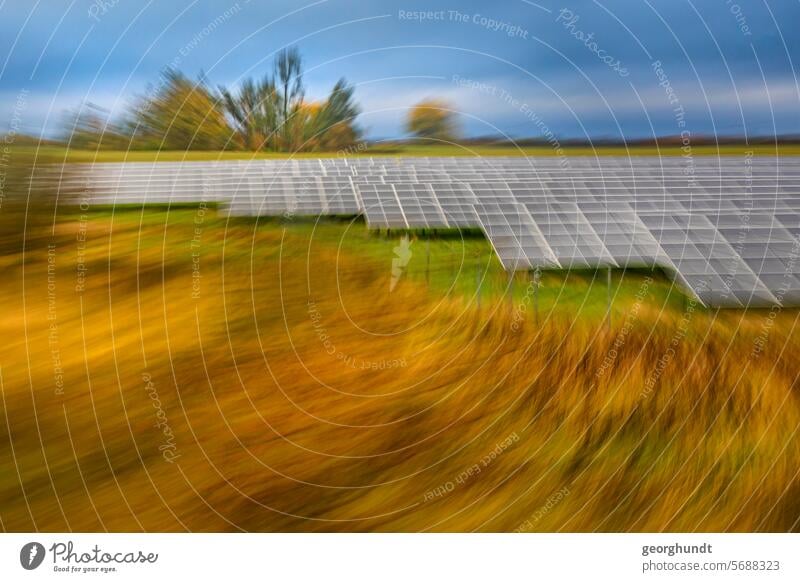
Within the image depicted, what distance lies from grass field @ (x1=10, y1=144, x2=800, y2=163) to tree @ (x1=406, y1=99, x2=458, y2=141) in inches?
19.0

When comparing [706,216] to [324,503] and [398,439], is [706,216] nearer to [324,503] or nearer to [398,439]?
[398,439]

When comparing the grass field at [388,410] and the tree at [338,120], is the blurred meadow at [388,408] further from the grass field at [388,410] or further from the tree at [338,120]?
the tree at [338,120]

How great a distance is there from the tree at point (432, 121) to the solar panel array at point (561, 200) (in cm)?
86

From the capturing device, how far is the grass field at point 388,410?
4.13 m

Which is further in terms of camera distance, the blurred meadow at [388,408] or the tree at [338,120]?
Result: the tree at [338,120]

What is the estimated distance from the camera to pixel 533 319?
5.15 meters

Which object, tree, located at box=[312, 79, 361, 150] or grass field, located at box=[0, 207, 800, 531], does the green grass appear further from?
tree, located at box=[312, 79, 361, 150]

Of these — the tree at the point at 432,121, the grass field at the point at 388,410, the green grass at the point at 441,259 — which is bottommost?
the grass field at the point at 388,410

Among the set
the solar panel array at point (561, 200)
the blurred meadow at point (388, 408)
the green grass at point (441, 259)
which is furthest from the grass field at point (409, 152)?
the blurred meadow at point (388, 408)

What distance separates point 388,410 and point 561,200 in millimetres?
2878

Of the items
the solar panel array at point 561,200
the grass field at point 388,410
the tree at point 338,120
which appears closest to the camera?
the grass field at point 388,410

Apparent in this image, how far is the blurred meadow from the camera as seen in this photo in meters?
4.13
